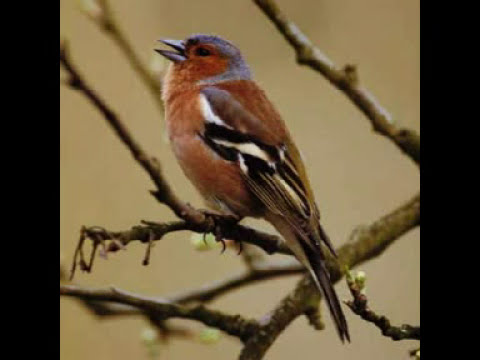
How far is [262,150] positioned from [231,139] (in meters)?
0.06

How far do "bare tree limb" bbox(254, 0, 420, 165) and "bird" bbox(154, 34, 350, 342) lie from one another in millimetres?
86

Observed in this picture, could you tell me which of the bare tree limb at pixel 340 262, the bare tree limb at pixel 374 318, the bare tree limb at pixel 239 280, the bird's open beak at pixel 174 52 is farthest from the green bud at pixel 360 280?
the bird's open beak at pixel 174 52

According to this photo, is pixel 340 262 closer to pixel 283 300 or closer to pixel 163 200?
pixel 283 300

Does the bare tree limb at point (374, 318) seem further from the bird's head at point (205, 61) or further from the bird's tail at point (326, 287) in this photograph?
the bird's head at point (205, 61)

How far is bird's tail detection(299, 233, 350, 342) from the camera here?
78 centimetres

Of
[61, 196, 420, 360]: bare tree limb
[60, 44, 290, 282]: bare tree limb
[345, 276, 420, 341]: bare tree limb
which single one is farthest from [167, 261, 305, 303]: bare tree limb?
[345, 276, 420, 341]: bare tree limb

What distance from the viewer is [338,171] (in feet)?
3.28

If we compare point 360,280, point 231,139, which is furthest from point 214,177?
point 360,280

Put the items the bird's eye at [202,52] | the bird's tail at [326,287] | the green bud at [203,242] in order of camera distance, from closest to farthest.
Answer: the bird's tail at [326,287]
the green bud at [203,242]
the bird's eye at [202,52]

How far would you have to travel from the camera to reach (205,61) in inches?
47.4

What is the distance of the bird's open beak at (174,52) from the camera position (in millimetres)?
1061
